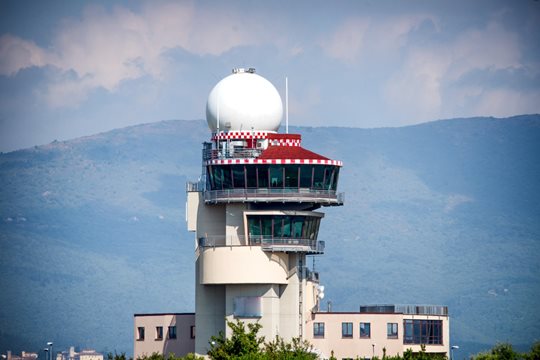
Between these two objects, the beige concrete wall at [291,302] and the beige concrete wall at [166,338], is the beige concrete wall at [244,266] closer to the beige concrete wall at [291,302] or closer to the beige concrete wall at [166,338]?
the beige concrete wall at [291,302]

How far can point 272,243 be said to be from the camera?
137 m

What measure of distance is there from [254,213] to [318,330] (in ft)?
44.0

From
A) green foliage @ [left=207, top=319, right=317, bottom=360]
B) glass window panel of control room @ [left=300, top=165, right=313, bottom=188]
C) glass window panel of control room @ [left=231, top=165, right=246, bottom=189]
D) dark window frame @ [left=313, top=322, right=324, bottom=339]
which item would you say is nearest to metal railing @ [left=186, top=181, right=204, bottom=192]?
glass window panel of control room @ [left=231, top=165, right=246, bottom=189]

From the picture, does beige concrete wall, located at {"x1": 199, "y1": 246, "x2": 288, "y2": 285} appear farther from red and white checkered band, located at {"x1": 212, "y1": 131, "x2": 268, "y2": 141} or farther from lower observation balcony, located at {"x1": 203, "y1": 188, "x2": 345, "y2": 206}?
red and white checkered band, located at {"x1": 212, "y1": 131, "x2": 268, "y2": 141}

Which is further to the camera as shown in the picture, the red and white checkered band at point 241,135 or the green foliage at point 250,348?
the red and white checkered band at point 241,135

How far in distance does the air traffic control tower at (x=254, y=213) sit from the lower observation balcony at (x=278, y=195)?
8cm

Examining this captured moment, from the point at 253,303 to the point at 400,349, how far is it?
14.2 metres

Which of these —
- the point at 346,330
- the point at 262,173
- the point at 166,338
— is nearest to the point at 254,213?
the point at 262,173

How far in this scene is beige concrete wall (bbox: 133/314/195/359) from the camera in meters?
148

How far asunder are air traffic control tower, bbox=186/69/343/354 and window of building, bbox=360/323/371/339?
4920 mm

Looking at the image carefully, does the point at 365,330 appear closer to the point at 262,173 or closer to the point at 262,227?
the point at 262,227

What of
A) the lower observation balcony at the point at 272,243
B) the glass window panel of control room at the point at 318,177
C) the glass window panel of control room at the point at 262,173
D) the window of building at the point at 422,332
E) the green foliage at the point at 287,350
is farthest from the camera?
the window of building at the point at 422,332

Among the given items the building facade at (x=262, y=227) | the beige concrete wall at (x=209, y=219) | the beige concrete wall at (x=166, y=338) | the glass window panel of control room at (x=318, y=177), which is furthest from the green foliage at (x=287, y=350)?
the glass window panel of control room at (x=318, y=177)

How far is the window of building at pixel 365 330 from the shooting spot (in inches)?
5620
